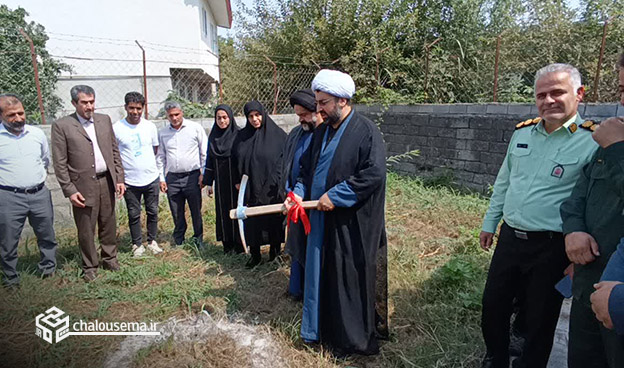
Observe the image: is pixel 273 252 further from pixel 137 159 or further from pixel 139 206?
pixel 137 159

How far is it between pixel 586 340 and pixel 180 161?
160 inches

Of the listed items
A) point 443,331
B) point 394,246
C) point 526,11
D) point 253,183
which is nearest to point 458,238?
point 394,246

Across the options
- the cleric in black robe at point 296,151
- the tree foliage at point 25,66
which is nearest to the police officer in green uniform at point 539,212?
the cleric in black robe at point 296,151

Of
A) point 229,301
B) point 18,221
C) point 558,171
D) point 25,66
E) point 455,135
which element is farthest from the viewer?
point 455,135

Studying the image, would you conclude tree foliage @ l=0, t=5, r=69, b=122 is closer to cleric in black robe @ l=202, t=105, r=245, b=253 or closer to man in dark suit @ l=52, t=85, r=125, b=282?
man in dark suit @ l=52, t=85, r=125, b=282

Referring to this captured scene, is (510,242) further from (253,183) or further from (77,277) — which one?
(77,277)

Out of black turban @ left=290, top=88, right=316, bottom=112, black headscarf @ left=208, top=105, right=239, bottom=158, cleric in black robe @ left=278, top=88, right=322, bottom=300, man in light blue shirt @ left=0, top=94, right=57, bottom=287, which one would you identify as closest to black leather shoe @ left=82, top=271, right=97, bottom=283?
man in light blue shirt @ left=0, top=94, right=57, bottom=287

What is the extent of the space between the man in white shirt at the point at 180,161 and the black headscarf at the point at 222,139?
0.25 meters

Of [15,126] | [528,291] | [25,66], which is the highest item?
[25,66]

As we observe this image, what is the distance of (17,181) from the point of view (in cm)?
352

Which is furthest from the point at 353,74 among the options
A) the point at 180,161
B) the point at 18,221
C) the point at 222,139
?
the point at 18,221

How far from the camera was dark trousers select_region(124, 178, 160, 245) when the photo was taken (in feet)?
14.5

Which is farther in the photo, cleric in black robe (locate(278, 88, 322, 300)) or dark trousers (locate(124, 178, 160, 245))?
dark trousers (locate(124, 178, 160, 245))

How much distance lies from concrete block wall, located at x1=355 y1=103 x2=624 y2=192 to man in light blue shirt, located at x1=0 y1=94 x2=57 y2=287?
19.4 ft
